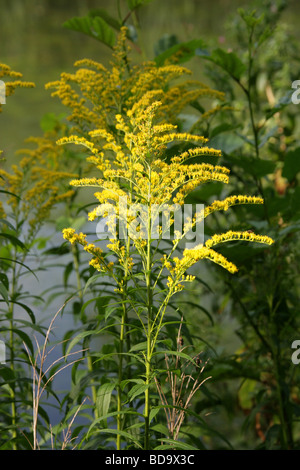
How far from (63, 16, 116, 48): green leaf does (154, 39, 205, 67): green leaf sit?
12 centimetres

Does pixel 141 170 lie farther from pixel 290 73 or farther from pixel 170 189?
pixel 290 73

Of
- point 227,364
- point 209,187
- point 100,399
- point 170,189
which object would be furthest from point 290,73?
point 100,399

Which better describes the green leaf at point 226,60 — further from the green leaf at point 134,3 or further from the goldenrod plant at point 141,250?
the green leaf at point 134,3

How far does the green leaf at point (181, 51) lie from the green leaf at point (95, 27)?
118 millimetres

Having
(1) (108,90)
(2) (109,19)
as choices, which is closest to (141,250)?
(1) (108,90)

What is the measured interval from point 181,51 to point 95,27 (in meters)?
0.21

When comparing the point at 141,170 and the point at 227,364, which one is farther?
the point at 227,364

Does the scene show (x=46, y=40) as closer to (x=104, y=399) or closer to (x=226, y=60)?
(x=226, y=60)

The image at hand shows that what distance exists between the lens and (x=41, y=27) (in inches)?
103

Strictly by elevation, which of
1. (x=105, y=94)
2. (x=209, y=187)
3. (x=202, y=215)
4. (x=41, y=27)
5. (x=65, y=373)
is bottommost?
(x=65, y=373)

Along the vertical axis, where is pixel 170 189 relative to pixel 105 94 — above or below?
below

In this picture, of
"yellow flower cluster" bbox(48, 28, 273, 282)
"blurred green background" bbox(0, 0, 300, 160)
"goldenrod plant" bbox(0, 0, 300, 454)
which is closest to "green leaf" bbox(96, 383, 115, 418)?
"goldenrod plant" bbox(0, 0, 300, 454)

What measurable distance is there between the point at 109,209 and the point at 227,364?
0.66 metres

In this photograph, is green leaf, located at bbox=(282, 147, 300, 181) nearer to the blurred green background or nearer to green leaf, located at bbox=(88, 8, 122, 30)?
green leaf, located at bbox=(88, 8, 122, 30)
